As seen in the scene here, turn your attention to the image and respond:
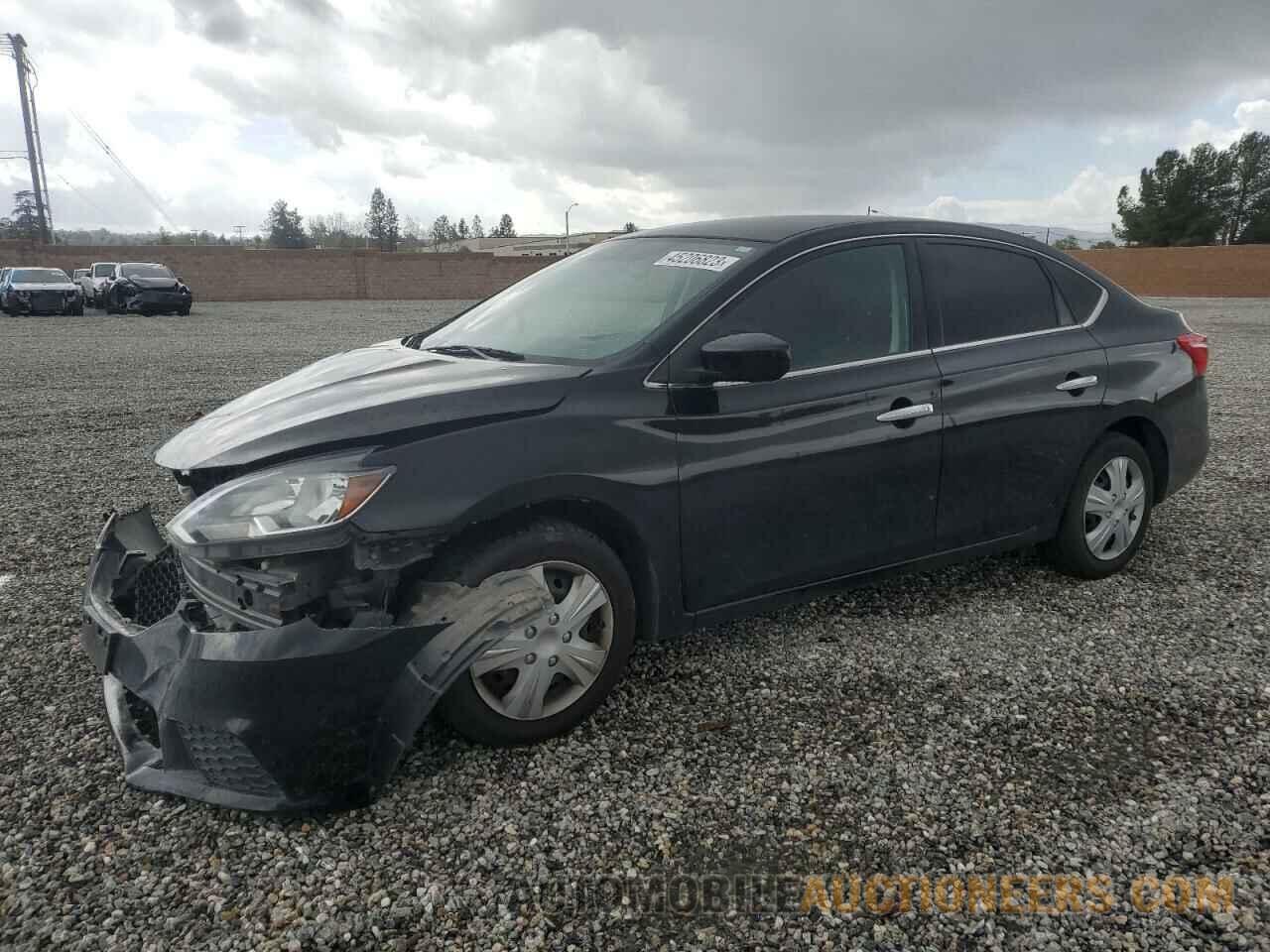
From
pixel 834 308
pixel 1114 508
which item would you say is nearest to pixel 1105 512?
pixel 1114 508

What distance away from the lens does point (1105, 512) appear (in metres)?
4.11

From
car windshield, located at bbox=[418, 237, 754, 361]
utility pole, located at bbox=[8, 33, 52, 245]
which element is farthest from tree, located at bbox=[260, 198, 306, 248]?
car windshield, located at bbox=[418, 237, 754, 361]

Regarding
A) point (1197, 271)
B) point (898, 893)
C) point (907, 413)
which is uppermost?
point (1197, 271)

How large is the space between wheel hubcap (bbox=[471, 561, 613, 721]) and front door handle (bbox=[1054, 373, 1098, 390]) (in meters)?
2.35

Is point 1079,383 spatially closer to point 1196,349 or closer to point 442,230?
point 1196,349

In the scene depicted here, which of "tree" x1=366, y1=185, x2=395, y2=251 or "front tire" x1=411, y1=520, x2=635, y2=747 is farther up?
"tree" x1=366, y1=185, x2=395, y2=251

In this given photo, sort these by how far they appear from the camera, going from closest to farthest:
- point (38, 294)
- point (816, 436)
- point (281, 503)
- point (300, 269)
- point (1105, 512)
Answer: point (281, 503)
point (816, 436)
point (1105, 512)
point (38, 294)
point (300, 269)

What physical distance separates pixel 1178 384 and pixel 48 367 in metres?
13.9

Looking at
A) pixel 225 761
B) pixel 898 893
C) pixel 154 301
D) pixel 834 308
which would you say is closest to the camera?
pixel 898 893

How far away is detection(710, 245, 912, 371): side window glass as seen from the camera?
316cm

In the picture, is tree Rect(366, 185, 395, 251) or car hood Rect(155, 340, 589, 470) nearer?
car hood Rect(155, 340, 589, 470)

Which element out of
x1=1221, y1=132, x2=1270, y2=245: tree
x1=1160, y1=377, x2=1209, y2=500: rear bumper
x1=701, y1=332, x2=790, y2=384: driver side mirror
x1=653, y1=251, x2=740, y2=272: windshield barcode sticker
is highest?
x1=1221, y1=132, x2=1270, y2=245: tree

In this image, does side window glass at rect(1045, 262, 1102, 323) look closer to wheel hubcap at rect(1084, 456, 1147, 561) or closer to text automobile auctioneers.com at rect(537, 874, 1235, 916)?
wheel hubcap at rect(1084, 456, 1147, 561)

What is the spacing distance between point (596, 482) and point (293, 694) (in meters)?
1.03
